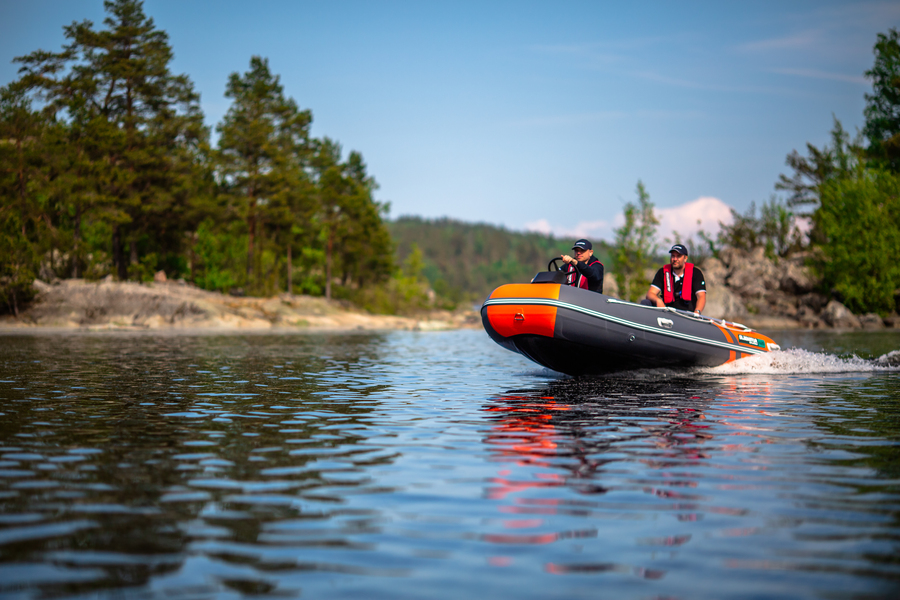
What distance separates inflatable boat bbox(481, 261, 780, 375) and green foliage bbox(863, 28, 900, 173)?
153ft

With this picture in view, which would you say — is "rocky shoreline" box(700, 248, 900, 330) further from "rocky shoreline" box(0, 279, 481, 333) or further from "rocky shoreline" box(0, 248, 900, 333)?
"rocky shoreline" box(0, 279, 481, 333)

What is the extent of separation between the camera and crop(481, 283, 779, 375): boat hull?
38.7ft

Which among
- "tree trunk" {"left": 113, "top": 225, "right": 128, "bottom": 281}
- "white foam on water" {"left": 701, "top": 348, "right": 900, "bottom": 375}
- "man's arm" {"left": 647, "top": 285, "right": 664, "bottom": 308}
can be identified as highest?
"tree trunk" {"left": 113, "top": 225, "right": 128, "bottom": 281}

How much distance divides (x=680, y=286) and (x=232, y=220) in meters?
42.7

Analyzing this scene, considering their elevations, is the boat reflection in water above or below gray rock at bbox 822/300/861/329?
below

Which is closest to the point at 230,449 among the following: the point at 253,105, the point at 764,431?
the point at 764,431

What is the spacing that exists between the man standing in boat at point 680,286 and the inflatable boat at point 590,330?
61cm

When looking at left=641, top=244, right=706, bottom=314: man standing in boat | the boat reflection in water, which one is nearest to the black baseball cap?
left=641, top=244, right=706, bottom=314: man standing in boat

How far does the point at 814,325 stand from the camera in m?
49.3

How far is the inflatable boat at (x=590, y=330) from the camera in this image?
465 inches

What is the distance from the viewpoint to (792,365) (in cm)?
1451

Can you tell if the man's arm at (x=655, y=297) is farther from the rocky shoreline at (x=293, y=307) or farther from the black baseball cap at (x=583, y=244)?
the rocky shoreline at (x=293, y=307)

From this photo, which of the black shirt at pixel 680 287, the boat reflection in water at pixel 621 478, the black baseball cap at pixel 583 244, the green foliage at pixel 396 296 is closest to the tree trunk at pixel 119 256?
the green foliage at pixel 396 296

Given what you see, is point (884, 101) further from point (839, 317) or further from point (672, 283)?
point (672, 283)
